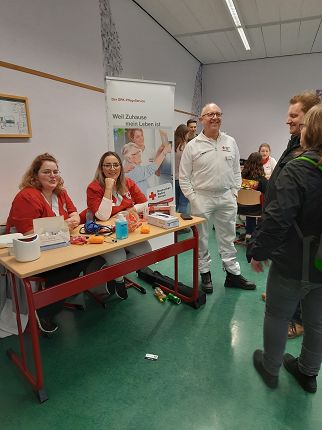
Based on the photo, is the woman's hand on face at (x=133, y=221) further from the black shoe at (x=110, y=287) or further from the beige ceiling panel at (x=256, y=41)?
the beige ceiling panel at (x=256, y=41)

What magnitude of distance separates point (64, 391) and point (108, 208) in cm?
129

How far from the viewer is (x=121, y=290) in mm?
2678

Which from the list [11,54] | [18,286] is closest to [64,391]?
[18,286]

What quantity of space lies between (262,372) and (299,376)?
20 cm

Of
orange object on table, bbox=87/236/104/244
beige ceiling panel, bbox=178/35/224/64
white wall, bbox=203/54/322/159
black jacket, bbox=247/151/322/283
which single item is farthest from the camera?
white wall, bbox=203/54/322/159

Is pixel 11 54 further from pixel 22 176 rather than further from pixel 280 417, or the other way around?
pixel 280 417

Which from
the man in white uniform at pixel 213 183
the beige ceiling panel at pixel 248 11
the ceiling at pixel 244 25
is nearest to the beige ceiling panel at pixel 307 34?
the ceiling at pixel 244 25

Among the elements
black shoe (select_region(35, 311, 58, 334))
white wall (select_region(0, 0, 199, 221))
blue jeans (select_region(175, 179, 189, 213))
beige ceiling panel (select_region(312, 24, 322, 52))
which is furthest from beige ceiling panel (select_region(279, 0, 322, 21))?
black shoe (select_region(35, 311, 58, 334))

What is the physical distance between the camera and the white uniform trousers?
2783 mm

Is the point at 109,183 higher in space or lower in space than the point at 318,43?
lower

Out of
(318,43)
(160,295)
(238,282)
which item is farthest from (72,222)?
(318,43)

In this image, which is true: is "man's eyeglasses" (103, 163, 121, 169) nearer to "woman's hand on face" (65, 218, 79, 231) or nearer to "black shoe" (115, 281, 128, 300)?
"woman's hand on face" (65, 218, 79, 231)

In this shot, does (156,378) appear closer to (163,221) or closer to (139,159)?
(163,221)

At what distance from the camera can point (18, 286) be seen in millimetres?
1985
